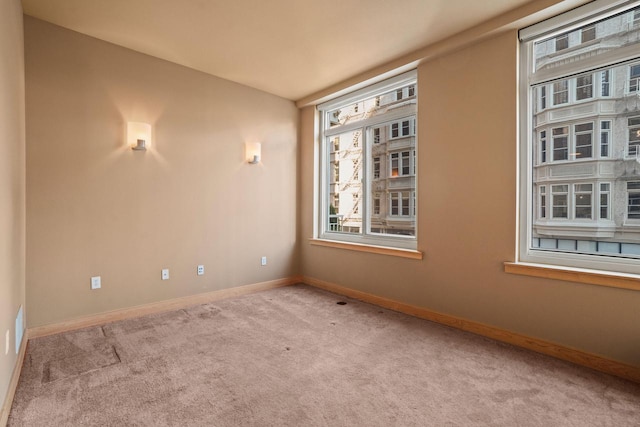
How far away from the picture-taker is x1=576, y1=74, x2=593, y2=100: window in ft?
8.32

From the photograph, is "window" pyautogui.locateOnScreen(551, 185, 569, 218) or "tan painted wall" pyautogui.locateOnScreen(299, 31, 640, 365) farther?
"window" pyautogui.locateOnScreen(551, 185, 569, 218)

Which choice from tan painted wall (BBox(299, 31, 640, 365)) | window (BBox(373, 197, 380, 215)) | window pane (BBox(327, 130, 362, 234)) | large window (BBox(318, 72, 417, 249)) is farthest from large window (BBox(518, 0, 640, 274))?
window pane (BBox(327, 130, 362, 234))

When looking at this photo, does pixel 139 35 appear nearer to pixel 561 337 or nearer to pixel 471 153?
pixel 471 153

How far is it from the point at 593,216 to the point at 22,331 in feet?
14.6

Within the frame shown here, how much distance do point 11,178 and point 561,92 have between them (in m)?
4.03

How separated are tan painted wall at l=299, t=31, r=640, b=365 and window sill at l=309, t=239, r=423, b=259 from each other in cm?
8

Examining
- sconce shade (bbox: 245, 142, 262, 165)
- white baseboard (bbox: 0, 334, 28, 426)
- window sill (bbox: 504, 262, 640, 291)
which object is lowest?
white baseboard (bbox: 0, 334, 28, 426)

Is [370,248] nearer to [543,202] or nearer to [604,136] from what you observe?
[543,202]

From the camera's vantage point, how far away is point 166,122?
361 cm

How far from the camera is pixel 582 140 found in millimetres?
2570

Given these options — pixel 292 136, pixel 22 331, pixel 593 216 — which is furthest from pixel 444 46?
pixel 22 331

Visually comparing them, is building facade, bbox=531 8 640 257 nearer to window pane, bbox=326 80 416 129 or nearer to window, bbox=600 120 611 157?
window, bbox=600 120 611 157

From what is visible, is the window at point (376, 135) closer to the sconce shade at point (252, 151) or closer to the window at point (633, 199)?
the sconce shade at point (252, 151)

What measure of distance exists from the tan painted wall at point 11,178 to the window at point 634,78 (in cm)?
397
